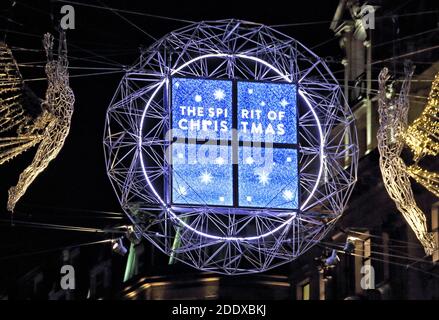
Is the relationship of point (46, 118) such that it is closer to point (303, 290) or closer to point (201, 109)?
point (201, 109)

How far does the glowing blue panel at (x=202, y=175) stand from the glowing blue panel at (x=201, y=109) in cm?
35

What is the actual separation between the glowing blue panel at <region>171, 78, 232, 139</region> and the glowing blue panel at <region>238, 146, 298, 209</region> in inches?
33.9

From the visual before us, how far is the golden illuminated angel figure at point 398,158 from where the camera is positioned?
187 feet

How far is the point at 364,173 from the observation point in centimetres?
7575

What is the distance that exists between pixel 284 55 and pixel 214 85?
7.44 feet

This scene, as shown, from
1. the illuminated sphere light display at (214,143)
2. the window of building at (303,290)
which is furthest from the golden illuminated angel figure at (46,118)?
the window of building at (303,290)

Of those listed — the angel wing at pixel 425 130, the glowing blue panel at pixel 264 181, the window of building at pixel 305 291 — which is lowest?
the window of building at pixel 305 291

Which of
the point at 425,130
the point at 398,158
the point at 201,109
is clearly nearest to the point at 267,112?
the point at 201,109

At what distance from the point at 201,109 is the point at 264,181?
93.4 inches

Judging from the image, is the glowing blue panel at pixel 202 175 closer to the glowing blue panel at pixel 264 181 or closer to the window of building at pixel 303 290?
the glowing blue panel at pixel 264 181

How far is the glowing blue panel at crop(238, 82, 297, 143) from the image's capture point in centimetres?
5722

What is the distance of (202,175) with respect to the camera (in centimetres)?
5662

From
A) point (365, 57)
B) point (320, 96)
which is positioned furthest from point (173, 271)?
point (320, 96)
